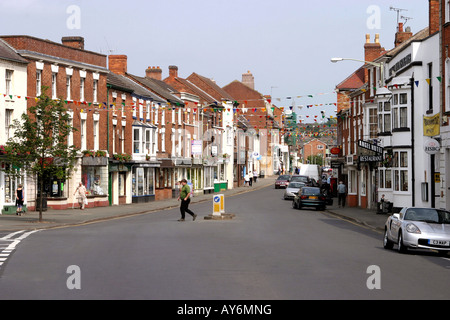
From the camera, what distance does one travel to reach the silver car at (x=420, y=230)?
19.9 m

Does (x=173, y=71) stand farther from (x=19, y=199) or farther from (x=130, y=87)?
(x=19, y=199)

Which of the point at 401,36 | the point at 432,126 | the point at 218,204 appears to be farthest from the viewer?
the point at 401,36

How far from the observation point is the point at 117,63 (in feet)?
214

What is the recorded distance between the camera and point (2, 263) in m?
17.0

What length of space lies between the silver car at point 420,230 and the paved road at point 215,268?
40 centimetres

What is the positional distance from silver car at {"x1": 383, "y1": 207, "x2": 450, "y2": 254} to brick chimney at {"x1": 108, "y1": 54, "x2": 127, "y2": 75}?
1826 inches

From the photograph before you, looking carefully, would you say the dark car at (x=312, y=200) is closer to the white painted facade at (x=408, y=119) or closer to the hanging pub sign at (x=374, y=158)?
the white painted facade at (x=408, y=119)

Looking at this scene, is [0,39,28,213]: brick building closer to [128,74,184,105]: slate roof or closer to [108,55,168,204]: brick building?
[108,55,168,204]: brick building

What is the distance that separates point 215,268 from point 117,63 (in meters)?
51.7

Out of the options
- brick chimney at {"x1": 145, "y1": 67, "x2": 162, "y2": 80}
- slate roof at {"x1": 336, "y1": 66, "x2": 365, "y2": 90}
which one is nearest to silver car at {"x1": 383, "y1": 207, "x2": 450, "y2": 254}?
slate roof at {"x1": 336, "y1": 66, "x2": 365, "y2": 90}

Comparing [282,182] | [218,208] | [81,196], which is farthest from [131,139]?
[282,182]

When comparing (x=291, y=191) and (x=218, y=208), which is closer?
(x=218, y=208)

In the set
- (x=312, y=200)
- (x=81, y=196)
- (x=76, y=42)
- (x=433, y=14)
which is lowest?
(x=312, y=200)
